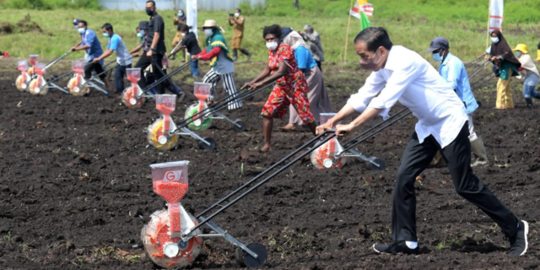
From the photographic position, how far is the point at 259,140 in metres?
10.8

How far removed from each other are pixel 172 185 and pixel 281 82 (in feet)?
15.4

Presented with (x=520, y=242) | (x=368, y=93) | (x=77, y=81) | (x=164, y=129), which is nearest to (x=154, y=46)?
(x=77, y=81)

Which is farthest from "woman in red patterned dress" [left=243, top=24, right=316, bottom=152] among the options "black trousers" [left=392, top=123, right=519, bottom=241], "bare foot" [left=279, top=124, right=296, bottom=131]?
"black trousers" [left=392, top=123, right=519, bottom=241]

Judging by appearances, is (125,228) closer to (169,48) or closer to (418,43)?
(169,48)

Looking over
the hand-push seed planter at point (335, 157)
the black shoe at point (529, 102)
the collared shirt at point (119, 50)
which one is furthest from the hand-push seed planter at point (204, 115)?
the black shoe at point (529, 102)

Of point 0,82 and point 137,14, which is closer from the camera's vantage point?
point 0,82

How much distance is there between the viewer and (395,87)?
16.5 feet

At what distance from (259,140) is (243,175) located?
91.3 inches

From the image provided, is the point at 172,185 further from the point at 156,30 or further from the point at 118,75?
the point at 118,75

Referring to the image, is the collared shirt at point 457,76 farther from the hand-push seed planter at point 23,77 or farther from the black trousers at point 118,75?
the hand-push seed planter at point 23,77

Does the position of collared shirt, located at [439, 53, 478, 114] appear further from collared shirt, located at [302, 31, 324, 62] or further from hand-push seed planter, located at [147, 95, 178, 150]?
collared shirt, located at [302, 31, 324, 62]

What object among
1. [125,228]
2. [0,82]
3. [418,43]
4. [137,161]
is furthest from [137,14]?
[125,228]

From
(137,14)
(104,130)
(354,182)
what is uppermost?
(354,182)

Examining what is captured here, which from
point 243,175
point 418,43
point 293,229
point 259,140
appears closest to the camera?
point 293,229
